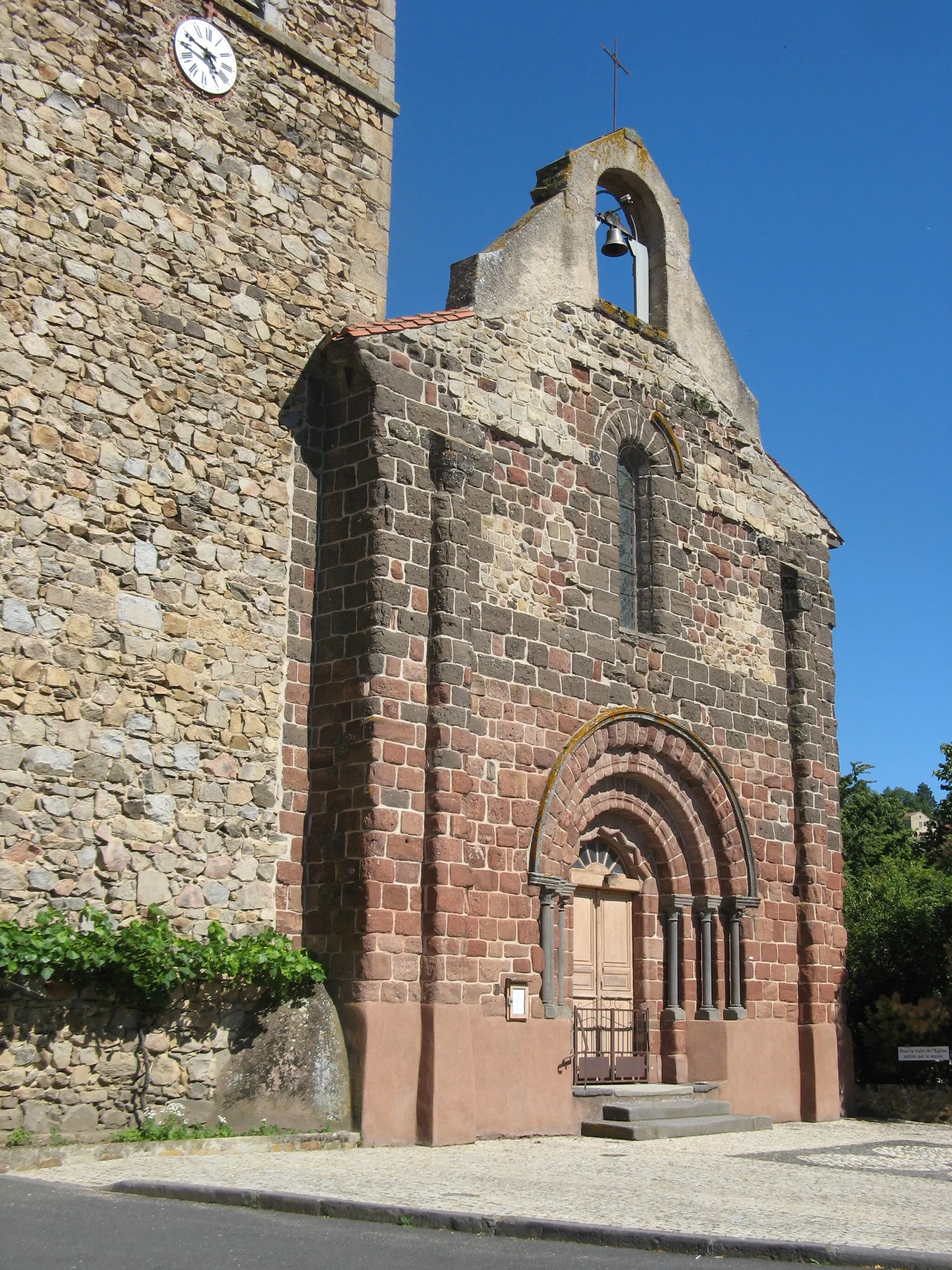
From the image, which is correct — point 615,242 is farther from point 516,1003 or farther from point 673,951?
point 516,1003

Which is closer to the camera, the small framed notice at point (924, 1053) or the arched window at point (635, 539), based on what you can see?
the arched window at point (635, 539)

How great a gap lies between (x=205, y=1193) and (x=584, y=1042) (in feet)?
21.1

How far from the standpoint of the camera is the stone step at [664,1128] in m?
12.7

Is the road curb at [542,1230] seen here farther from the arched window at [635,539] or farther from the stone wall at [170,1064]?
the arched window at [635,539]

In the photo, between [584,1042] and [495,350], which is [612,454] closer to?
[495,350]

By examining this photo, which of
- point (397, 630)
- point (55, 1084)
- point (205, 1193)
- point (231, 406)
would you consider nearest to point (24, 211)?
point (231, 406)

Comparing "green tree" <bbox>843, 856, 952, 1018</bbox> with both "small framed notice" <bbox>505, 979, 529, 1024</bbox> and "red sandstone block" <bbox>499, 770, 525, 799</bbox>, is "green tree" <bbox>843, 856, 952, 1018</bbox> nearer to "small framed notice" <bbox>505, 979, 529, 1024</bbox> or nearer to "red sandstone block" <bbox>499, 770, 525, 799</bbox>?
"small framed notice" <bbox>505, 979, 529, 1024</bbox>

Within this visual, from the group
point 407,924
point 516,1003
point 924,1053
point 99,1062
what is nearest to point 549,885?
point 516,1003

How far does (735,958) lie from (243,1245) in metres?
9.60

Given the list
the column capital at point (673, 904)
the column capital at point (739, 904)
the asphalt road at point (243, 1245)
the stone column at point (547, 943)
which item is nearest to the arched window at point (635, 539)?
the column capital at point (673, 904)

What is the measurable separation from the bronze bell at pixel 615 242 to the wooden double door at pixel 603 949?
718 cm

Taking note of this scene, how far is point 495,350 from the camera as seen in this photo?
46.2 ft

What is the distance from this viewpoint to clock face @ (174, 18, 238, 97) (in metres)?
12.6

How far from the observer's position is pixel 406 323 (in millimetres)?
13109
